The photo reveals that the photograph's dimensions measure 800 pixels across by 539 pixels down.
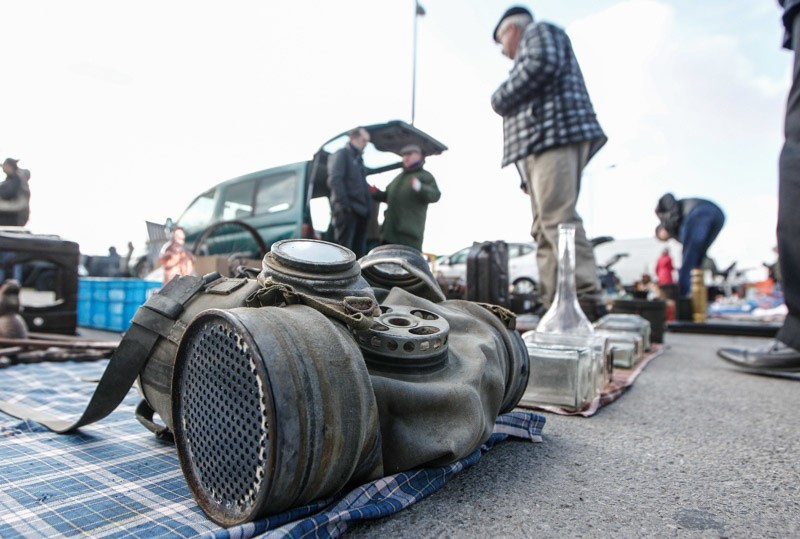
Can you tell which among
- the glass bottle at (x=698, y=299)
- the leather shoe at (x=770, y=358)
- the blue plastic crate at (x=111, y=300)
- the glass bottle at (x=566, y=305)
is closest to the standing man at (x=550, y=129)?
the leather shoe at (x=770, y=358)

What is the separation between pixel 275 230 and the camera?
4.69 meters

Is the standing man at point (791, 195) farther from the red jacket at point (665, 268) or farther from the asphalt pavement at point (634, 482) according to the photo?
the red jacket at point (665, 268)

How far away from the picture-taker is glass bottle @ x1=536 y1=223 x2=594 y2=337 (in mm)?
2045

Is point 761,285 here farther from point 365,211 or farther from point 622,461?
point 622,461

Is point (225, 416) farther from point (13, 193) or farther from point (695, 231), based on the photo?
point (695, 231)

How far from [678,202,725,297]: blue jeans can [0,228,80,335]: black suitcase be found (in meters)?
6.91

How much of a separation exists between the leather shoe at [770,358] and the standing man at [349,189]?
2.85 m

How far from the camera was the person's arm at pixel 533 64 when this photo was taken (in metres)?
2.90

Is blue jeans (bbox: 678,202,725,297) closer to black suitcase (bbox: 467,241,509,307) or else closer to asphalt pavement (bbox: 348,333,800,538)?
black suitcase (bbox: 467,241,509,307)

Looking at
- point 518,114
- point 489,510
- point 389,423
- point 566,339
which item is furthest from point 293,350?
point 518,114

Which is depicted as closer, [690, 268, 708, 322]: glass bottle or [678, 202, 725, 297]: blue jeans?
[690, 268, 708, 322]: glass bottle

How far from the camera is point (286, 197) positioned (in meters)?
4.76

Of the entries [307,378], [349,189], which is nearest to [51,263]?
[349,189]

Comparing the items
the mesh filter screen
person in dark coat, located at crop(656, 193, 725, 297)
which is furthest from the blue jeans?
the mesh filter screen
